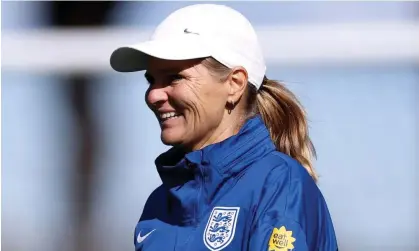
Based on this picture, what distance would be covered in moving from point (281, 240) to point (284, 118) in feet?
1.48

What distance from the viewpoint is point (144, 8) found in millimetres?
4176

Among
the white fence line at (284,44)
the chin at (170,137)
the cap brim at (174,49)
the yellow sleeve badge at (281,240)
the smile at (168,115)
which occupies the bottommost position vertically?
the yellow sleeve badge at (281,240)

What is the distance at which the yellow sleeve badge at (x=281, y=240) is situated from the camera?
2.24 meters

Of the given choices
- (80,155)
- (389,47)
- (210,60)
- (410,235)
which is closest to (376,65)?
(389,47)

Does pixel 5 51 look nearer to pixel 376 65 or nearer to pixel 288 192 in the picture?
pixel 376 65

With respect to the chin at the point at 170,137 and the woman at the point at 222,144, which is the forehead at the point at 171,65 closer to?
the woman at the point at 222,144

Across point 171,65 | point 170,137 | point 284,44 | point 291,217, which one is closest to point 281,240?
→ point 291,217

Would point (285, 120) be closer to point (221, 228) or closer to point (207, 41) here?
point (207, 41)

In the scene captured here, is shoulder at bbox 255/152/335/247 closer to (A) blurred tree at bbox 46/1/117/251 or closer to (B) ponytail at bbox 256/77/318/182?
(B) ponytail at bbox 256/77/318/182

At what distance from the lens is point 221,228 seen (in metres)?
2.32

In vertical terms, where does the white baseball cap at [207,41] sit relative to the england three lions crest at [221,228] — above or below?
above

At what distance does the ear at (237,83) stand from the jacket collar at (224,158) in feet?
0.20

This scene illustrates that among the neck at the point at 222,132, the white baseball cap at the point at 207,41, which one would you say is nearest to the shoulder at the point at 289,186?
the neck at the point at 222,132

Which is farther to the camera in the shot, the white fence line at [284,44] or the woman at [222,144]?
the white fence line at [284,44]
